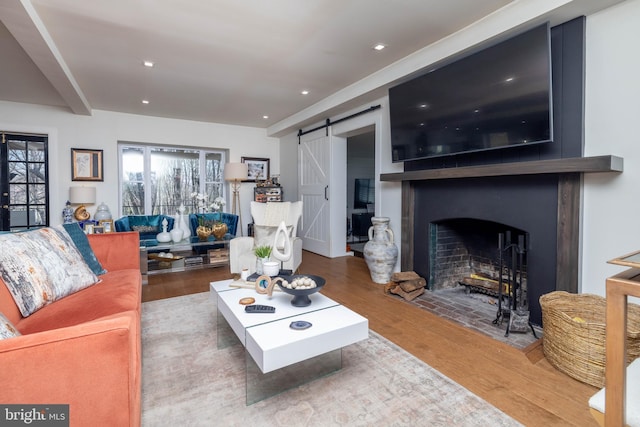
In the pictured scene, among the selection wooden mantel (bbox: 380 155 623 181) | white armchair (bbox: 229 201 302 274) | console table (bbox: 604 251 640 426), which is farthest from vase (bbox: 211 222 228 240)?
console table (bbox: 604 251 640 426)

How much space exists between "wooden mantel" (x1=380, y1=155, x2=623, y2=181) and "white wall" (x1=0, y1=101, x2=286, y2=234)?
4.47 m

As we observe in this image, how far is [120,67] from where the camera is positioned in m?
3.39

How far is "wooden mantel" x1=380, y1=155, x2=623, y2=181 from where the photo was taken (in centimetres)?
191

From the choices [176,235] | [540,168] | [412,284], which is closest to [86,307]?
[176,235]

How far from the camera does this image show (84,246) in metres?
2.26

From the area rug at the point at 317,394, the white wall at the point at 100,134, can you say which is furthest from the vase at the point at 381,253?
the white wall at the point at 100,134

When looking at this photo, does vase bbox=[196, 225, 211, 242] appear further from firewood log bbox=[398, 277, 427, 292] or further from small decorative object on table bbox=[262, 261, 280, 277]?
firewood log bbox=[398, 277, 427, 292]

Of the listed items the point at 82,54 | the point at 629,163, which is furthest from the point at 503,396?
the point at 82,54

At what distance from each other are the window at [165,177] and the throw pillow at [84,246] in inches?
138

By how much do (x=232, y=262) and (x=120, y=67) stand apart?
249 cm

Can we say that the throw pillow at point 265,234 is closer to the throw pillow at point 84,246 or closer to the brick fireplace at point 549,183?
the throw pillow at point 84,246

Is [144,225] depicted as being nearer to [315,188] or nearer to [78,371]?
[315,188]

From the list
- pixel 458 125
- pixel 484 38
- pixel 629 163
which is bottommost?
pixel 629 163

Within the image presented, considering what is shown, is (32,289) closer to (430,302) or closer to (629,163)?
(430,302)
